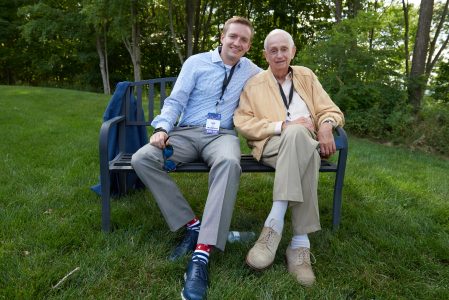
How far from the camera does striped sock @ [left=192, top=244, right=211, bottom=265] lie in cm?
237

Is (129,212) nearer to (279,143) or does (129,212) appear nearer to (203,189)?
(203,189)

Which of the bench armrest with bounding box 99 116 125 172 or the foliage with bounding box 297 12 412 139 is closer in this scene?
the bench armrest with bounding box 99 116 125 172

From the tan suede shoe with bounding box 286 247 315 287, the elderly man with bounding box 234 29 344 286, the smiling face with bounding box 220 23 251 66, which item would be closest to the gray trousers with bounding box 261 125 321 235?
the elderly man with bounding box 234 29 344 286

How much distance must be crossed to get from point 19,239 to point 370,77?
7.81m

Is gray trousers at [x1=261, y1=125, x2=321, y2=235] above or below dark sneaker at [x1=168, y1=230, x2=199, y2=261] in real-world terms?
above

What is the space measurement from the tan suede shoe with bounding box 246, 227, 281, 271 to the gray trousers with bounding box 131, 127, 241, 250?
192 millimetres

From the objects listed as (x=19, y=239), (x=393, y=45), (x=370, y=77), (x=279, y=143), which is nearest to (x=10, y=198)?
(x=19, y=239)

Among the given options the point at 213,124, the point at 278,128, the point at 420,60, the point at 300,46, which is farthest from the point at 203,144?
the point at 300,46

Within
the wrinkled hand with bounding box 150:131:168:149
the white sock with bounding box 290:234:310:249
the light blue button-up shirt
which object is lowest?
the white sock with bounding box 290:234:310:249

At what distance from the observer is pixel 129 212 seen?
327cm

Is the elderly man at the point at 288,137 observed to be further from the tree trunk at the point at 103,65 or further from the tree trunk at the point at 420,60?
the tree trunk at the point at 103,65

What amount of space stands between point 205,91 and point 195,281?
1.59 m

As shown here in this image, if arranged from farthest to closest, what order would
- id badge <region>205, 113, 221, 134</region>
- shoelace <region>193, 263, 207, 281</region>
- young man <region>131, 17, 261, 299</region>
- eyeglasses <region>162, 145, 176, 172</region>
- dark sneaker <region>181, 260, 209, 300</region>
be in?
id badge <region>205, 113, 221, 134</region> → eyeglasses <region>162, 145, 176, 172</region> → young man <region>131, 17, 261, 299</region> → shoelace <region>193, 263, 207, 281</region> → dark sneaker <region>181, 260, 209, 300</region>

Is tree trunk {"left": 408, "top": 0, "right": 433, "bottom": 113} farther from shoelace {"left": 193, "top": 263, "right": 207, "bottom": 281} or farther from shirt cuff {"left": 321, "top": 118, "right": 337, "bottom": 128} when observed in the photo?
shoelace {"left": 193, "top": 263, "right": 207, "bottom": 281}
